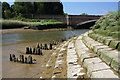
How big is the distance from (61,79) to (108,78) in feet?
4.74

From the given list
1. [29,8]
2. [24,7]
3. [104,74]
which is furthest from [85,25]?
[104,74]

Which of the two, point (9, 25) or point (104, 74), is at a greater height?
point (9, 25)

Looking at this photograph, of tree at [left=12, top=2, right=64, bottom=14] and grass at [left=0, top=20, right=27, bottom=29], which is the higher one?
tree at [left=12, top=2, right=64, bottom=14]

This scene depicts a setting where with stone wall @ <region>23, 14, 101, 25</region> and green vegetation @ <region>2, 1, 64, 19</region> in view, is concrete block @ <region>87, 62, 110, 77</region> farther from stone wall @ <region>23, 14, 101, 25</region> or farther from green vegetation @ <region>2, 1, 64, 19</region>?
green vegetation @ <region>2, 1, 64, 19</region>

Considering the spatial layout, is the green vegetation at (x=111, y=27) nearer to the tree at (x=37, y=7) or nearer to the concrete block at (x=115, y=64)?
the concrete block at (x=115, y=64)

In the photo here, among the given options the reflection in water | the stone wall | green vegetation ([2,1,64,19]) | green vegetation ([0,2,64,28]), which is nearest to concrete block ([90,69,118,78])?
the reflection in water

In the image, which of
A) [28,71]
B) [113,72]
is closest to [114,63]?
[113,72]

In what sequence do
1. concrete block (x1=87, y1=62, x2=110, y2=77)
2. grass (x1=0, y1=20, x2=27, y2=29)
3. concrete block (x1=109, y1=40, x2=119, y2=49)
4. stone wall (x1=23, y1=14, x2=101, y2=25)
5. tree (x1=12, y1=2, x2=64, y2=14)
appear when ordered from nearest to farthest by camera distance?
concrete block (x1=87, y1=62, x2=110, y2=77)
concrete block (x1=109, y1=40, x2=119, y2=49)
grass (x1=0, y1=20, x2=27, y2=29)
stone wall (x1=23, y1=14, x2=101, y2=25)
tree (x1=12, y1=2, x2=64, y2=14)

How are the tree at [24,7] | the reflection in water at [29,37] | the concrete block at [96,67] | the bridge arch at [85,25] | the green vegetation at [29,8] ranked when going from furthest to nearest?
the tree at [24,7] → the green vegetation at [29,8] → the bridge arch at [85,25] → the reflection in water at [29,37] → the concrete block at [96,67]

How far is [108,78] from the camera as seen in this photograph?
2.78 m

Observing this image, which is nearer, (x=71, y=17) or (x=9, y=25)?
(x=9, y=25)

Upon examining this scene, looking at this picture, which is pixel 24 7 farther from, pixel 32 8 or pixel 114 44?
pixel 114 44

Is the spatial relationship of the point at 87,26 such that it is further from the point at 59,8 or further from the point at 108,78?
the point at 108,78

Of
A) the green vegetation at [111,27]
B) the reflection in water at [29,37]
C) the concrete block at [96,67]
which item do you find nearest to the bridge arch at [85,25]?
the reflection in water at [29,37]
